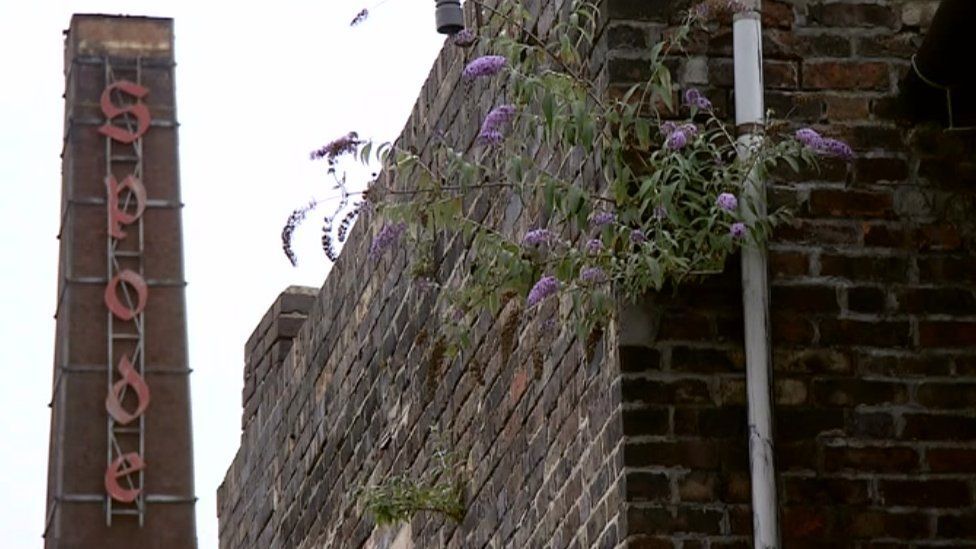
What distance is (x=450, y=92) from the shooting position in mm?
8242

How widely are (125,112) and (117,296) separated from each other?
1.93m

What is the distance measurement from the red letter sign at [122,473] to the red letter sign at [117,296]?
119cm

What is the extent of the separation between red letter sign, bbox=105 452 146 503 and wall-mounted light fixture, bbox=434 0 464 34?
45.3 ft

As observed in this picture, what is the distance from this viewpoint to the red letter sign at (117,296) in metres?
20.6

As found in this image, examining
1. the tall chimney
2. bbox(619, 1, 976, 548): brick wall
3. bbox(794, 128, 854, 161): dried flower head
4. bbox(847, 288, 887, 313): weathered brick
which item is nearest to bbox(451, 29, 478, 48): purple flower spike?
bbox(619, 1, 976, 548): brick wall

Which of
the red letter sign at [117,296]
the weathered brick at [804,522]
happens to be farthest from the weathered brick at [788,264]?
the red letter sign at [117,296]

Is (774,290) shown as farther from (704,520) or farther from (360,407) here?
(360,407)

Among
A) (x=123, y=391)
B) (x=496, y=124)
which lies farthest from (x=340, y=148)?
(x=123, y=391)

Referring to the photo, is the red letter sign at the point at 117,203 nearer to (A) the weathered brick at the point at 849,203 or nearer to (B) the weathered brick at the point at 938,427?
(A) the weathered brick at the point at 849,203

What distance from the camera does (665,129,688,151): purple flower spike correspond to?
19.8 ft

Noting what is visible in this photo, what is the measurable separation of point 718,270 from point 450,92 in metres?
2.36

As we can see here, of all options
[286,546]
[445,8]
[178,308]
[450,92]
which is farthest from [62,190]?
[445,8]

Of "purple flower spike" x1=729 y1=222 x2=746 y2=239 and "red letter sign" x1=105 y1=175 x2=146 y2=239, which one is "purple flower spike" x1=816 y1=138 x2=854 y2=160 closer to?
"purple flower spike" x1=729 y1=222 x2=746 y2=239

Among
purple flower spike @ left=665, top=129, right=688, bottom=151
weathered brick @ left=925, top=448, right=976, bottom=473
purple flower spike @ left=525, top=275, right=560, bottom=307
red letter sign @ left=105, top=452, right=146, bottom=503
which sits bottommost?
weathered brick @ left=925, top=448, right=976, bottom=473
